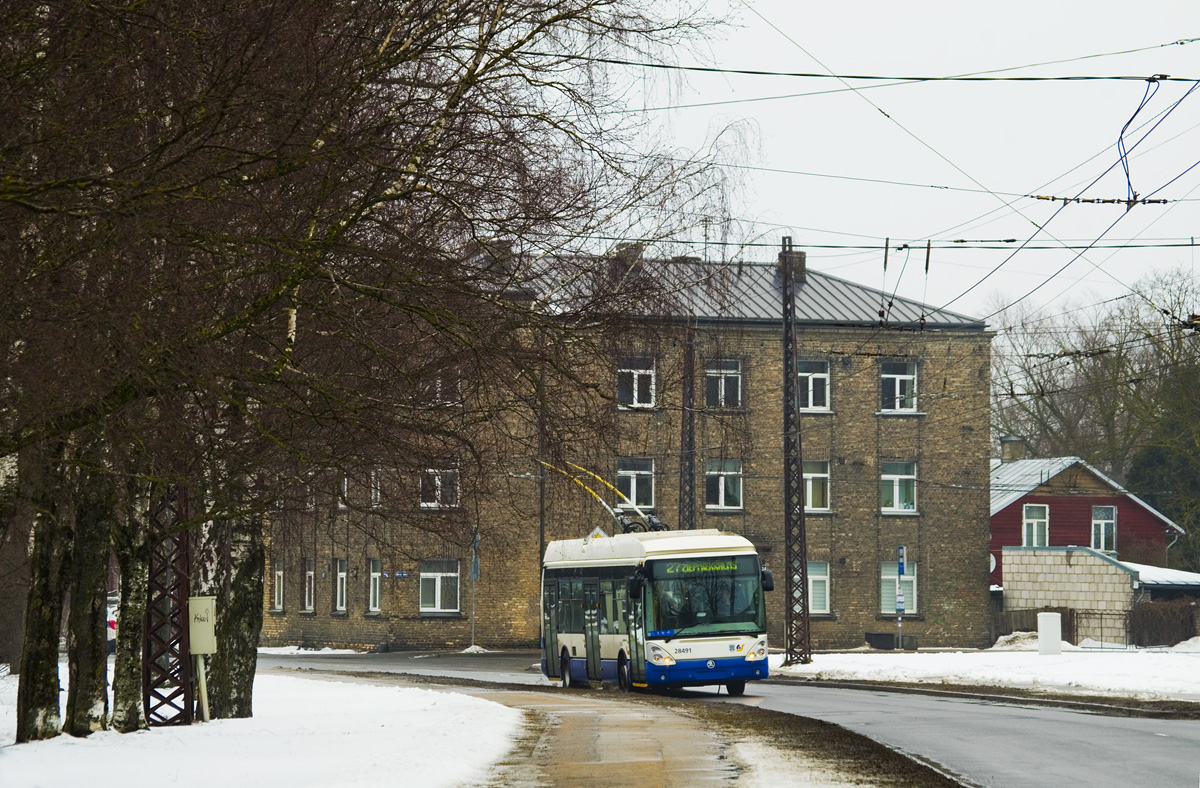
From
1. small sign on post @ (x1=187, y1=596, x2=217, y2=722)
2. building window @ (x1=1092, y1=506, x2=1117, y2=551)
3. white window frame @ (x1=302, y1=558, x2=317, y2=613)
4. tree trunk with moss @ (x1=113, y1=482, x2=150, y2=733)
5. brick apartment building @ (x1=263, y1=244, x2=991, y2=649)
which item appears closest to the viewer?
tree trunk with moss @ (x1=113, y1=482, x2=150, y2=733)

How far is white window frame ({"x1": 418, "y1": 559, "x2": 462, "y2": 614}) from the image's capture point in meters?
50.3

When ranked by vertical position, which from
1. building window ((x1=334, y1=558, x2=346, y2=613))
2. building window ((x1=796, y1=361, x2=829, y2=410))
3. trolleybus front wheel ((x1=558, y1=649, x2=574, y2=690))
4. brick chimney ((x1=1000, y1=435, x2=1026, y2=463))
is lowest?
trolleybus front wheel ((x1=558, y1=649, x2=574, y2=690))

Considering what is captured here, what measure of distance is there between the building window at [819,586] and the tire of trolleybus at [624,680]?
20.6 m

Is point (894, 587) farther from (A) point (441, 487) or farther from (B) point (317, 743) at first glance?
(B) point (317, 743)

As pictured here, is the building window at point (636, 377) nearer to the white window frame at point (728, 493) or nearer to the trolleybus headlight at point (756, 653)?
the trolleybus headlight at point (756, 653)

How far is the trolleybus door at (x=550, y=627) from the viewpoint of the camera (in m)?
32.3

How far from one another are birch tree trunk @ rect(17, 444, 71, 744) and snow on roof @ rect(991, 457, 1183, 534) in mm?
51041

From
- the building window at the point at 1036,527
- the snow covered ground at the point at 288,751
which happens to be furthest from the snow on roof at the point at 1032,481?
the snow covered ground at the point at 288,751

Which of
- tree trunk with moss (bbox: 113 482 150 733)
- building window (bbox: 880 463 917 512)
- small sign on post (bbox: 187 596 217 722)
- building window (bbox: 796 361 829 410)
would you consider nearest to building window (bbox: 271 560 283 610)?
building window (bbox: 796 361 829 410)

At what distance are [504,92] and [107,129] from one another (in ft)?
11.7

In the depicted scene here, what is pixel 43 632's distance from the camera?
1496 cm

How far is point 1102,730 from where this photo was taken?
17688mm

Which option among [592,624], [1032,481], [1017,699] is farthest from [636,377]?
[1032,481]

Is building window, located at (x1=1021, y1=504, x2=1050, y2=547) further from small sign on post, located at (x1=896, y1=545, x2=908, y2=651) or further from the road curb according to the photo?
the road curb
